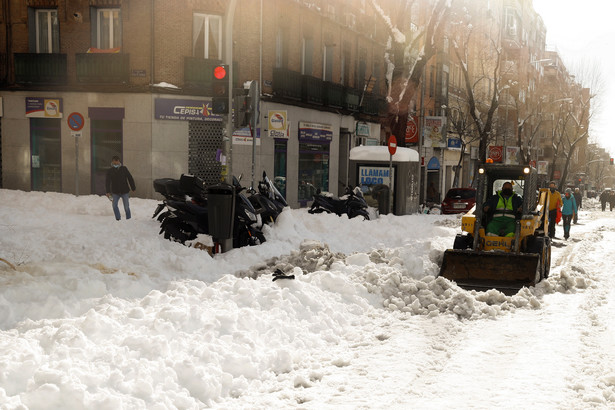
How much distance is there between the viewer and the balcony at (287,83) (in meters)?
25.4

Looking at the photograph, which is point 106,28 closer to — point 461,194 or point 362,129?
point 362,129

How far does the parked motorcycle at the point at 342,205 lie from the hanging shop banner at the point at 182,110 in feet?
21.8

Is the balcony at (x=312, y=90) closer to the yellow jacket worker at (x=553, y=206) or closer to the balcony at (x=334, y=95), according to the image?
the balcony at (x=334, y=95)

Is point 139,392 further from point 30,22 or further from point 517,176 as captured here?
point 30,22

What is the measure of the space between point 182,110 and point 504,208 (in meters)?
14.2

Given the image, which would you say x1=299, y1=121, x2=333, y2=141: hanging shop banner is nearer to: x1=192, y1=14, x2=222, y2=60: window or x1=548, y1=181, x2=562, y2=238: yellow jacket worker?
x1=192, y1=14, x2=222, y2=60: window

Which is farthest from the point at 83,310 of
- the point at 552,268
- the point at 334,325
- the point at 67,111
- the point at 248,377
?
the point at 67,111

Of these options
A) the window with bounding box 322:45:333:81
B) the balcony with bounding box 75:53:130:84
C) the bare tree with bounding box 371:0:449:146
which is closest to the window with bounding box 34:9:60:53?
the balcony with bounding box 75:53:130:84

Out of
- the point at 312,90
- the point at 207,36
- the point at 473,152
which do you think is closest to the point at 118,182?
the point at 207,36

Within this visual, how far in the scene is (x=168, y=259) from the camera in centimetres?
1026

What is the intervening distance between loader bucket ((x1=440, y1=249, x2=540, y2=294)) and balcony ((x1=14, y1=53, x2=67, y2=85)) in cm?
1779

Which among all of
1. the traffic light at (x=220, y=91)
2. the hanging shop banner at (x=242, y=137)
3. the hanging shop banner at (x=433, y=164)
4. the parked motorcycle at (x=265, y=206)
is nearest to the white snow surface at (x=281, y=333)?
the parked motorcycle at (x=265, y=206)

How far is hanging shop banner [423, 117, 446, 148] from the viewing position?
3969 centimetres

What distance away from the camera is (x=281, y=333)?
263 inches
